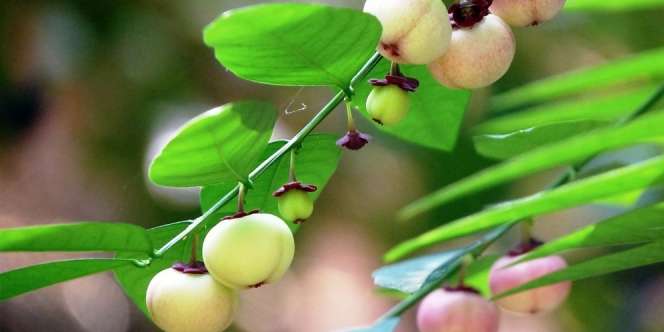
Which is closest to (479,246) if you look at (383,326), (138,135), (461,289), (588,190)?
(461,289)

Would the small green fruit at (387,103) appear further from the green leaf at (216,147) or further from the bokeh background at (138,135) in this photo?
the bokeh background at (138,135)

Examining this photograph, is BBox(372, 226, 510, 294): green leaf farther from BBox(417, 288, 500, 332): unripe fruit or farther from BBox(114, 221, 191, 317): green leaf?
BBox(114, 221, 191, 317): green leaf

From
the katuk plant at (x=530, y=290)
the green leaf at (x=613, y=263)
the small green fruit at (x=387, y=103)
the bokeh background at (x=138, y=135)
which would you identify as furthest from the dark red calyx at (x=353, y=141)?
the bokeh background at (x=138, y=135)

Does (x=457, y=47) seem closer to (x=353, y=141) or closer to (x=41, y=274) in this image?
(x=353, y=141)

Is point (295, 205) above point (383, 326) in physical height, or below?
above

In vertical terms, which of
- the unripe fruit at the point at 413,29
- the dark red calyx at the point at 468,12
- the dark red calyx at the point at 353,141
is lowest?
the dark red calyx at the point at 353,141

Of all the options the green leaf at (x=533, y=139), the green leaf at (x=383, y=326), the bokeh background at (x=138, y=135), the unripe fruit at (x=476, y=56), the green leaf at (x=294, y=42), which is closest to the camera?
the green leaf at (x=294, y=42)

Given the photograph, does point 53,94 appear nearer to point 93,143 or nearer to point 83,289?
point 93,143
